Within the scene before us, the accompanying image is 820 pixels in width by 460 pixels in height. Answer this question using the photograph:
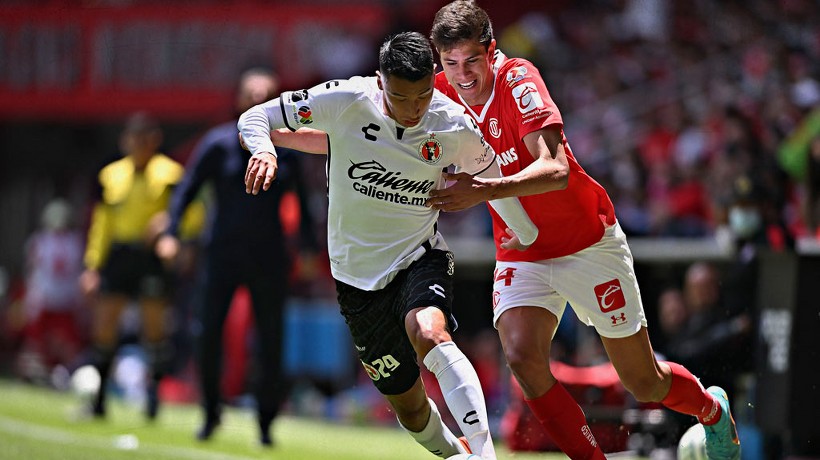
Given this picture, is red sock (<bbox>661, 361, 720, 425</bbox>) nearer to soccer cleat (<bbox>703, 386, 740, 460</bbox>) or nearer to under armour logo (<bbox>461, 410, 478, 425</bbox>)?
soccer cleat (<bbox>703, 386, 740, 460</bbox>)

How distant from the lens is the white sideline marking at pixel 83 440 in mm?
8406

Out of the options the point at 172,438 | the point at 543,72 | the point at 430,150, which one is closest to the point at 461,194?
the point at 430,150

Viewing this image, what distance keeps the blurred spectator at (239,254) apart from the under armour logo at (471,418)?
4.14 metres

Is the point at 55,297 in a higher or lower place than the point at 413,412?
lower

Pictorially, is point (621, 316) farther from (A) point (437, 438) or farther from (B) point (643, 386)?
(A) point (437, 438)

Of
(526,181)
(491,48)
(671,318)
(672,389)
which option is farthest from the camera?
(671,318)

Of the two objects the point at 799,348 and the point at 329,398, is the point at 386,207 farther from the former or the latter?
the point at 329,398

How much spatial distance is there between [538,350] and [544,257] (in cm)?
47

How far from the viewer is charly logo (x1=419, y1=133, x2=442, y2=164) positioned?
5770 millimetres

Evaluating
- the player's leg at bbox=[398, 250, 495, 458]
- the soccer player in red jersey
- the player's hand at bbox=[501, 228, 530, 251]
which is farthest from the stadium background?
the player's leg at bbox=[398, 250, 495, 458]

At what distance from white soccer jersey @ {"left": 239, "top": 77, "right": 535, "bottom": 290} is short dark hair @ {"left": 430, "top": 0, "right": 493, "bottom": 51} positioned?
0.28 meters

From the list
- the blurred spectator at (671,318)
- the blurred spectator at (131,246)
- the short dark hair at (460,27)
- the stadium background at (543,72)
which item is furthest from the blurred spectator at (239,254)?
the short dark hair at (460,27)

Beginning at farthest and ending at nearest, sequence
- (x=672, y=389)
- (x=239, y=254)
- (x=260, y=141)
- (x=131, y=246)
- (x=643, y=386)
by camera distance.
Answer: (x=131, y=246) → (x=239, y=254) → (x=672, y=389) → (x=643, y=386) → (x=260, y=141)

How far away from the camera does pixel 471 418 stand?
5.37 m
